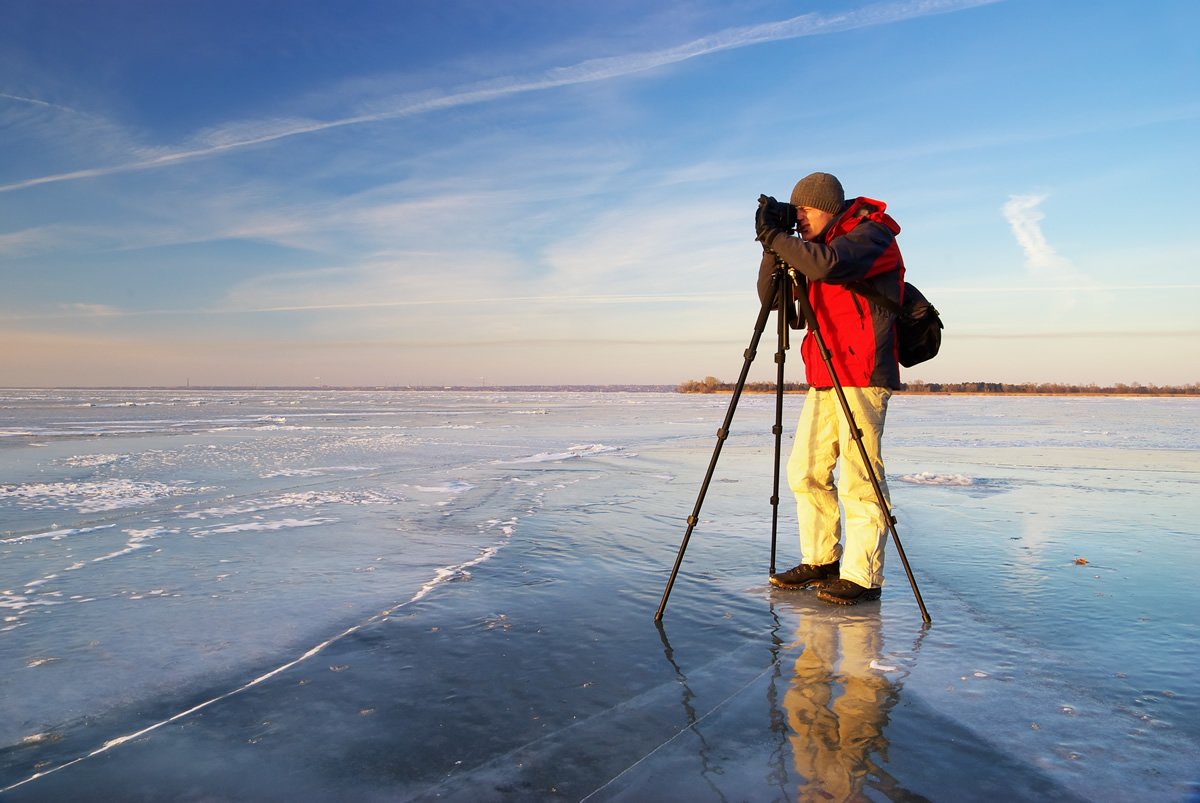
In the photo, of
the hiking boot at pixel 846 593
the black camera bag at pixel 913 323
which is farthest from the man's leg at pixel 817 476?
the black camera bag at pixel 913 323

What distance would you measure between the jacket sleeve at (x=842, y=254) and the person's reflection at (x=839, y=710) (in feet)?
5.42

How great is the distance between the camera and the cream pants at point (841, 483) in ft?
12.2

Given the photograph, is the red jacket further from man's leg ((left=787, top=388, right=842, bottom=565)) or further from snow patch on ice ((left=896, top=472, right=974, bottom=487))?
snow patch on ice ((left=896, top=472, right=974, bottom=487))

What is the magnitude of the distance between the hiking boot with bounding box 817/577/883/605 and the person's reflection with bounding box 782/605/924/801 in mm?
250

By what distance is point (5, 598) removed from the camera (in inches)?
142

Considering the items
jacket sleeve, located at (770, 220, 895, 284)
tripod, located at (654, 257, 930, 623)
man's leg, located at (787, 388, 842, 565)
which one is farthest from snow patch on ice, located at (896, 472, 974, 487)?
jacket sleeve, located at (770, 220, 895, 284)

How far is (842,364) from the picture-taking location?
3.82m

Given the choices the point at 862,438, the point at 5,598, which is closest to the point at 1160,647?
the point at 862,438

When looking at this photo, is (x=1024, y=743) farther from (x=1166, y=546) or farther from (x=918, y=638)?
(x=1166, y=546)

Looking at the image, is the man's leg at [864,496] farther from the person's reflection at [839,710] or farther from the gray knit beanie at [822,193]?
the gray knit beanie at [822,193]

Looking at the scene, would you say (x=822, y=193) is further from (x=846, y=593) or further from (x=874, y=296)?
(x=846, y=593)

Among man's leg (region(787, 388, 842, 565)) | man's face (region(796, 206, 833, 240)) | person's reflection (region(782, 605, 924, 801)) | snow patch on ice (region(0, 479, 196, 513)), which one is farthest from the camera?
snow patch on ice (region(0, 479, 196, 513))

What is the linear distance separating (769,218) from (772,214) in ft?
0.09

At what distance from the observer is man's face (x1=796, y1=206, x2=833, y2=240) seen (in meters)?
3.79
